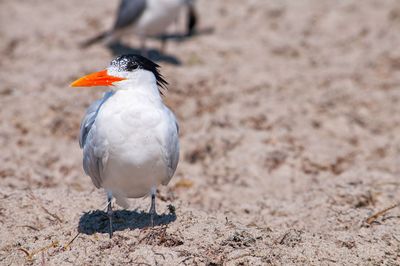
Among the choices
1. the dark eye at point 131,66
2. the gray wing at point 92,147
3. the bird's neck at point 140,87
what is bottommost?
the gray wing at point 92,147

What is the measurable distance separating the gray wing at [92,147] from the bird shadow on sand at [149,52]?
163 inches

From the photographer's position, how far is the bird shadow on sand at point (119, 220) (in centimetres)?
397

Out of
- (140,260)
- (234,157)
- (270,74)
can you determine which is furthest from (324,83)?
(140,260)

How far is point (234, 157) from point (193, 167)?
1.24 feet

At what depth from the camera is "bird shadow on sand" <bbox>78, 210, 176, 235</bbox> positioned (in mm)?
3967

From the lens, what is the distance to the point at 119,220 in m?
4.11

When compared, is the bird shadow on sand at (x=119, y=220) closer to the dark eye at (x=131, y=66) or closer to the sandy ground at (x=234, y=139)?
the sandy ground at (x=234, y=139)

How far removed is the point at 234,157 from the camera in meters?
5.87

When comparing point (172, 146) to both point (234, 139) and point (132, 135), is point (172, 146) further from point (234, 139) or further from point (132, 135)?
point (234, 139)

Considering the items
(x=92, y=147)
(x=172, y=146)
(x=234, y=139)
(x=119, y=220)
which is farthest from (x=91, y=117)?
(x=234, y=139)

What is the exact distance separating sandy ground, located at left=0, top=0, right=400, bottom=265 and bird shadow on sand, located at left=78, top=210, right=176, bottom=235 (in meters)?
0.01

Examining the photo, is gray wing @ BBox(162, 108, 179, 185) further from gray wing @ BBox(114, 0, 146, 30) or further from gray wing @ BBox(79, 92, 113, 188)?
gray wing @ BBox(114, 0, 146, 30)

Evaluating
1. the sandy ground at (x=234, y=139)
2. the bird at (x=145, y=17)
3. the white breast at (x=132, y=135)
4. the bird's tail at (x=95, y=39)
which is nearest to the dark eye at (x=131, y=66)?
the white breast at (x=132, y=135)

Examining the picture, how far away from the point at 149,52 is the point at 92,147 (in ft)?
17.0
